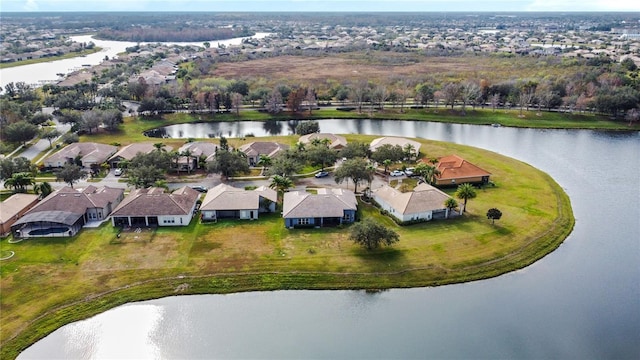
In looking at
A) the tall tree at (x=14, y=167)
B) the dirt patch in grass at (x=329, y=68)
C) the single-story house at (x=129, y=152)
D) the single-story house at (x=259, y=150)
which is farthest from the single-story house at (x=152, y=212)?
the dirt patch in grass at (x=329, y=68)

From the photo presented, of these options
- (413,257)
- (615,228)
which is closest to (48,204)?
(413,257)

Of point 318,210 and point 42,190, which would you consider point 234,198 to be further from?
point 42,190

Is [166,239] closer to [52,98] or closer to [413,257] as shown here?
[413,257]

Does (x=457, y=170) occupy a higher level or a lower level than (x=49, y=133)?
higher

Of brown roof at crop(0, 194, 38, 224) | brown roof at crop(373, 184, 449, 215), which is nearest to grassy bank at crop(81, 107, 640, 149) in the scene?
brown roof at crop(0, 194, 38, 224)

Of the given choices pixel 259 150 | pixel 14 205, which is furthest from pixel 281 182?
pixel 14 205

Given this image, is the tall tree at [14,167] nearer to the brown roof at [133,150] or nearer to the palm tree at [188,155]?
the brown roof at [133,150]
